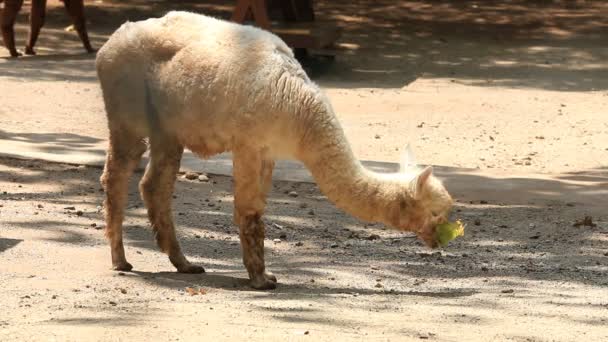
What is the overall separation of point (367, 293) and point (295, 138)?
0.98 metres

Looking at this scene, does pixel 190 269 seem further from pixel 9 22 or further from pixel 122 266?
pixel 9 22

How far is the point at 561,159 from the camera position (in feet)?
40.3

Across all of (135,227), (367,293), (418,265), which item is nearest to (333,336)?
(367,293)

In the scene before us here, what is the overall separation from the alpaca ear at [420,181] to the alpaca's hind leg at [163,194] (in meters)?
1.57

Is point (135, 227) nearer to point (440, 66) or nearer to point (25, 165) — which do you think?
point (25, 165)

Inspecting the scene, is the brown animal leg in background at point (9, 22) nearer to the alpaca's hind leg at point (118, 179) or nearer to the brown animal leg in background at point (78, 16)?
the brown animal leg in background at point (78, 16)

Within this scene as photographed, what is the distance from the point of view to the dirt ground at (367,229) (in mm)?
6138

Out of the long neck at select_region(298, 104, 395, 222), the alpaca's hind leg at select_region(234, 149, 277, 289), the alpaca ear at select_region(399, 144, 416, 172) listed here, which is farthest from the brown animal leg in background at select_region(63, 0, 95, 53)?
the alpaca ear at select_region(399, 144, 416, 172)

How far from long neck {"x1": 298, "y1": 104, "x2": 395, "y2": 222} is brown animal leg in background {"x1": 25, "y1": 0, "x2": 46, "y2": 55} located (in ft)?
38.8

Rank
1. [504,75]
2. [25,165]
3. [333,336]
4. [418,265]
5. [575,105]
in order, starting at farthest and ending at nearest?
[504,75]
[575,105]
[25,165]
[418,265]
[333,336]

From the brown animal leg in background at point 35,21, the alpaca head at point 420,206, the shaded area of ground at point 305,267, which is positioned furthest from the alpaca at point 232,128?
the brown animal leg in background at point 35,21

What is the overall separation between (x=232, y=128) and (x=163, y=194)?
86 cm

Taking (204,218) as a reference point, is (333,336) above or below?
above

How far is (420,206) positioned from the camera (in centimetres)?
680
